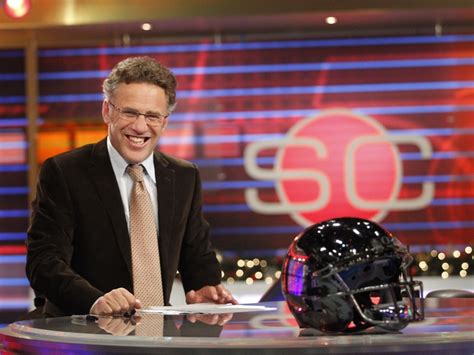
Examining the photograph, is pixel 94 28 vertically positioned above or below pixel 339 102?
above

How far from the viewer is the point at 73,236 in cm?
360

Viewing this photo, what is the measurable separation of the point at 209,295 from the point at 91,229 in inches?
16.9

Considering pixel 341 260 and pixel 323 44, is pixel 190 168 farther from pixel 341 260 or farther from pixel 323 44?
pixel 323 44

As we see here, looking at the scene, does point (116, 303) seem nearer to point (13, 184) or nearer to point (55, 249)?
point (55, 249)

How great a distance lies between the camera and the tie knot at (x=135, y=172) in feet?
12.1

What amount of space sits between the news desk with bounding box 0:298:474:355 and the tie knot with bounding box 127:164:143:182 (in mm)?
1020

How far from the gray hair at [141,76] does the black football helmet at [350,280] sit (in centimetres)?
130

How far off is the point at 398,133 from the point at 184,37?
174 centimetres

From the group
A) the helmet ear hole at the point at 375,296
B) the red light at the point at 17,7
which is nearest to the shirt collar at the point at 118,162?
the helmet ear hole at the point at 375,296

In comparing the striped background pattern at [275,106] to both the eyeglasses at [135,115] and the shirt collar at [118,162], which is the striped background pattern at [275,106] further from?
the eyeglasses at [135,115]

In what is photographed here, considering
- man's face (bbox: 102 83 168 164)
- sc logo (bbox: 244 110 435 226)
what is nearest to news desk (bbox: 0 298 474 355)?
man's face (bbox: 102 83 168 164)

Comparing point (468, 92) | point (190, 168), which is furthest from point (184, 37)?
point (190, 168)

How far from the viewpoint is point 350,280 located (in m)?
2.30

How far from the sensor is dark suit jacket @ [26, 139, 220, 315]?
346cm
